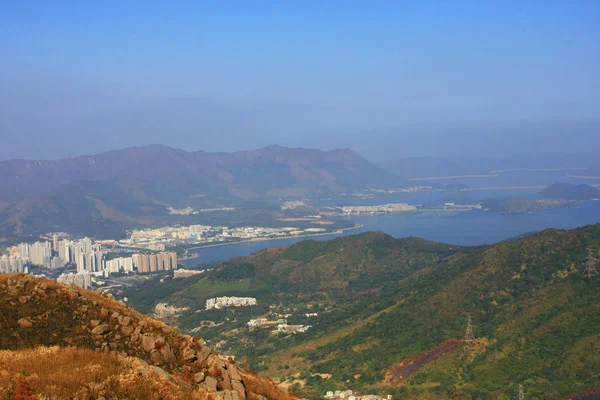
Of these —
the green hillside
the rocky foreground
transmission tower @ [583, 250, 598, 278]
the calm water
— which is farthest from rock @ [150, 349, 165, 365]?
the calm water

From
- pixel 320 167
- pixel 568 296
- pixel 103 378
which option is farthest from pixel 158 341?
pixel 320 167

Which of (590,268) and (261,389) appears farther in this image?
(590,268)

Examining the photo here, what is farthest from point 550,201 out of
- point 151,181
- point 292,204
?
point 151,181

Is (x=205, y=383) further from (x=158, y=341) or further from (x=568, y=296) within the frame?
(x=568, y=296)

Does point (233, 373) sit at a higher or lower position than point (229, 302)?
higher

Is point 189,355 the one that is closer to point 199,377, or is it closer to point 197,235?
point 199,377
